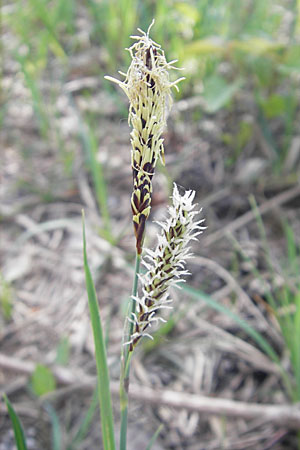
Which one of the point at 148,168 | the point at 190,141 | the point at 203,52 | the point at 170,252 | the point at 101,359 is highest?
the point at 203,52

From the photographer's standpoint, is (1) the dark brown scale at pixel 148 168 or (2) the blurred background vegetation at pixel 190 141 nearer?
(1) the dark brown scale at pixel 148 168

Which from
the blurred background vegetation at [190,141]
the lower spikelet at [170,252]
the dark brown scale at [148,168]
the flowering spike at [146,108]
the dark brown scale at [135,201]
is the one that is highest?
the blurred background vegetation at [190,141]

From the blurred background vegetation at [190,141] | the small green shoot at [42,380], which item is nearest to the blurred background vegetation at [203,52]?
the blurred background vegetation at [190,141]

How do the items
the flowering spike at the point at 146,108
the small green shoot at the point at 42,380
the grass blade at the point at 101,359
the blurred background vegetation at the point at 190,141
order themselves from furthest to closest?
the blurred background vegetation at the point at 190,141, the small green shoot at the point at 42,380, the grass blade at the point at 101,359, the flowering spike at the point at 146,108

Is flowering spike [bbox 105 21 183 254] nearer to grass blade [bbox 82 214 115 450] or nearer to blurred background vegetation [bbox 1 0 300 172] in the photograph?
grass blade [bbox 82 214 115 450]

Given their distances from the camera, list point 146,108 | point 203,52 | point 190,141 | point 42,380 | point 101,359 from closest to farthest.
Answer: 1. point 146,108
2. point 101,359
3. point 42,380
4. point 203,52
5. point 190,141

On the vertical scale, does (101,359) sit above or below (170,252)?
below

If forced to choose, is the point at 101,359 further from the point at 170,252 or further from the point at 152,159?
the point at 152,159

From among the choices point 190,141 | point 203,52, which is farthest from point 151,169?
point 190,141

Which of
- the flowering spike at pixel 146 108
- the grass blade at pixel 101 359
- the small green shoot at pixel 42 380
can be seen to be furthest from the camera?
the small green shoot at pixel 42 380

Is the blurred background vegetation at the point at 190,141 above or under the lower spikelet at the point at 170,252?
above

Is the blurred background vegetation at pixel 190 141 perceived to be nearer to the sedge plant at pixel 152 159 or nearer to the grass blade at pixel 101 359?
the grass blade at pixel 101 359

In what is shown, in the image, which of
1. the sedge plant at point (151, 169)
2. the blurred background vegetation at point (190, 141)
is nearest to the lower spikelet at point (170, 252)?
the sedge plant at point (151, 169)

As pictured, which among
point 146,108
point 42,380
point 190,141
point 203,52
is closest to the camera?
point 146,108
